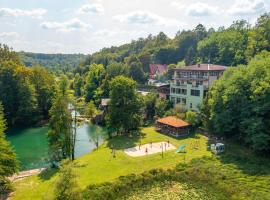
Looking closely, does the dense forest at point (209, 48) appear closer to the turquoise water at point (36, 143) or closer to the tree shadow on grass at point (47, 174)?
the turquoise water at point (36, 143)

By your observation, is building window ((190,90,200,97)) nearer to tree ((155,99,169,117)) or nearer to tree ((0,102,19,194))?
tree ((155,99,169,117))

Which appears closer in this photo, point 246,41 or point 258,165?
point 258,165

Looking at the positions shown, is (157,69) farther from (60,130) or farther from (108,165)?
(108,165)

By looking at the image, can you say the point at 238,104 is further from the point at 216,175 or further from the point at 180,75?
the point at 180,75

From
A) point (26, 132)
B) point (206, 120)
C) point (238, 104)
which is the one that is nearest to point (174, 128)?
point (206, 120)

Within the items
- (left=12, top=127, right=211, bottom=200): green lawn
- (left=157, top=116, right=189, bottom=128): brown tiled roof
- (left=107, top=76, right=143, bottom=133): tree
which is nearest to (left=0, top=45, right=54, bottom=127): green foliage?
(left=107, top=76, right=143, bottom=133): tree

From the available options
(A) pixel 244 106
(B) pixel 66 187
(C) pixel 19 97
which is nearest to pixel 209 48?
(A) pixel 244 106
